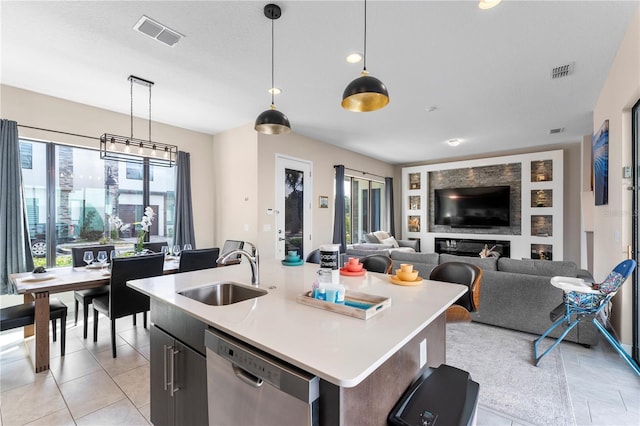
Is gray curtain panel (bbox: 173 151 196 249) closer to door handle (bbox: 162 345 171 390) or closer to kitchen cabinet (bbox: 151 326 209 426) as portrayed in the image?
kitchen cabinet (bbox: 151 326 209 426)

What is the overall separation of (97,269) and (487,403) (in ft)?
12.8

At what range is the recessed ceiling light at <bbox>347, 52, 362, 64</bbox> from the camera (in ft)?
9.09

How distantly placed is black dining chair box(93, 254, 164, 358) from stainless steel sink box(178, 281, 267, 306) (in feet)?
4.93

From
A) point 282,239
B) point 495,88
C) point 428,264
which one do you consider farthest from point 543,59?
point 282,239

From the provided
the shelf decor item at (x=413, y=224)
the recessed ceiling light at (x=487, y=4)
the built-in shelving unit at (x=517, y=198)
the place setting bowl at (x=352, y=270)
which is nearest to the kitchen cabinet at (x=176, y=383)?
the place setting bowl at (x=352, y=270)

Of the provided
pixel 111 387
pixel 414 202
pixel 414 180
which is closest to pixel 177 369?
→ pixel 111 387

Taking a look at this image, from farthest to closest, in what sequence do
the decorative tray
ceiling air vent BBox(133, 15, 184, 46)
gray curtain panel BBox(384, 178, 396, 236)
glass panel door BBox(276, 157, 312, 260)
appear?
gray curtain panel BBox(384, 178, 396, 236) → glass panel door BBox(276, 157, 312, 260) → ceiling air vent BBox(133, 15, 184, 46) → the decorative tray

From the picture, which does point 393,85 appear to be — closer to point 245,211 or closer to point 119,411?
point 245,211

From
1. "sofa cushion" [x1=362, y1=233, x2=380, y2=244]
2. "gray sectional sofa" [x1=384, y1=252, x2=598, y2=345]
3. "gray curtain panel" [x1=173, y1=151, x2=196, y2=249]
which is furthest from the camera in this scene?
"sofa cushion" [x1=362, y1=233, x2=380, y2=244]

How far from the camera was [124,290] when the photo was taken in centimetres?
287

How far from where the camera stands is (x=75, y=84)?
343 centimetres

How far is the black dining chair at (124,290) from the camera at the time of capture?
2.79m

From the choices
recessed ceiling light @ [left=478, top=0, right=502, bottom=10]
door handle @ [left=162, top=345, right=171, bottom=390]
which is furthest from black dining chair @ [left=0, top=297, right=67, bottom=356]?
recessed ceiling light @ [left=478, top=0, right=502, bottom=10]

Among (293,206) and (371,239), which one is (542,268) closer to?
(293,206)
